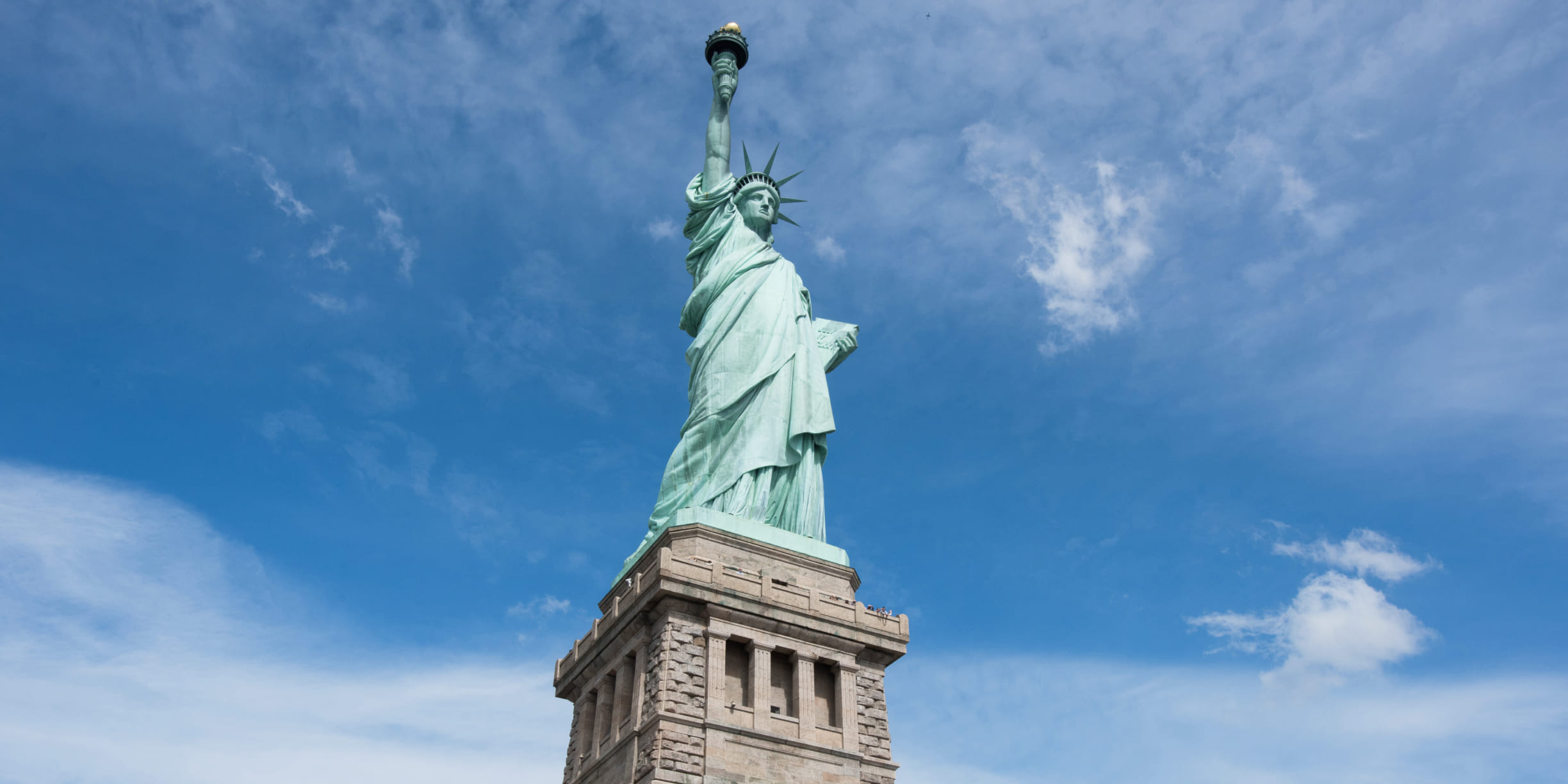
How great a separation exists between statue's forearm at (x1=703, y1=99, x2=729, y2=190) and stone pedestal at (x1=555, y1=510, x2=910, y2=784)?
48.5 ft

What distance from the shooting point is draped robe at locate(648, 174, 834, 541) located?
32656 millimetres

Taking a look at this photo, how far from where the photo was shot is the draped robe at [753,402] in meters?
32.7

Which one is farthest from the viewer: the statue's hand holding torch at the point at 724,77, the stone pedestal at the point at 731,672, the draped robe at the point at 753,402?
the statue's hand holding torch at the point at 724,77

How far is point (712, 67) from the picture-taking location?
43.6 m

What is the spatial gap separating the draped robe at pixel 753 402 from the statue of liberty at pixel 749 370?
37mm

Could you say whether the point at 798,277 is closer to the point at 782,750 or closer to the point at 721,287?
the point at 721,287

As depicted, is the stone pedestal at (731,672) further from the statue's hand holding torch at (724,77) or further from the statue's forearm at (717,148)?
the statue's hand holding torch at (724,77)

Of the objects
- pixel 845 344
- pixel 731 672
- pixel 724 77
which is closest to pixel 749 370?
pixel 845 344

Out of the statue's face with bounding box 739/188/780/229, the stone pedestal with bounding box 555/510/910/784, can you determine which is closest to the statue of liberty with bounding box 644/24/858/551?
the statue's face with bounding box 739/188/780/229

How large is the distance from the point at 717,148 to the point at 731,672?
2041 cm

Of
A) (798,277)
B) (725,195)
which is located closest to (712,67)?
(725,195)

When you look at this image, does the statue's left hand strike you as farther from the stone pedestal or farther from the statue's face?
the stone pedestal

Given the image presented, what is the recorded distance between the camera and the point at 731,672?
27891 mm

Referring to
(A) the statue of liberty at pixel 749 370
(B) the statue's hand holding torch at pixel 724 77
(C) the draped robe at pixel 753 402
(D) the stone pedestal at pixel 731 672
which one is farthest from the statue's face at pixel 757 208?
(D) the stone pedestal at pixel 731 672
